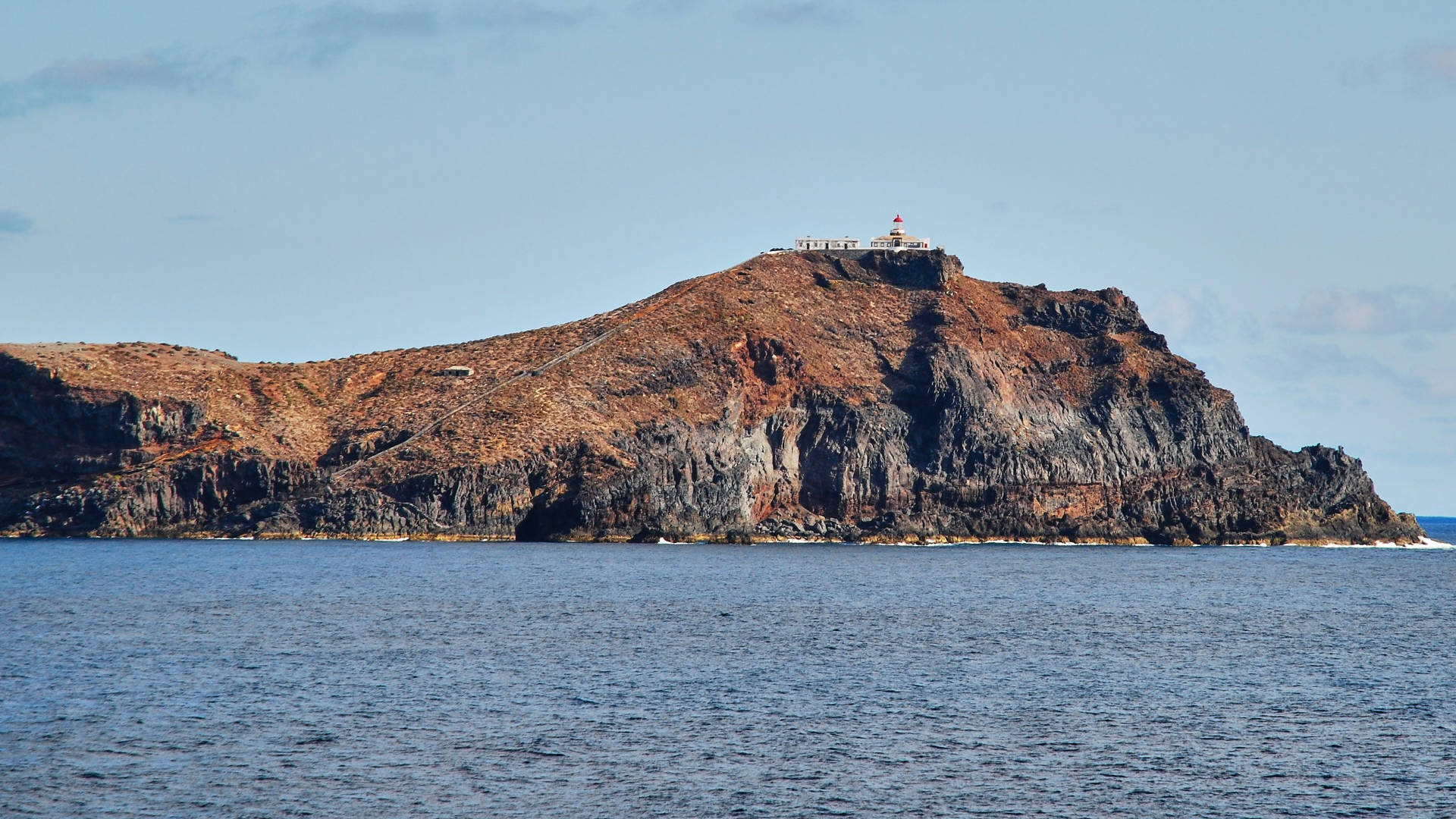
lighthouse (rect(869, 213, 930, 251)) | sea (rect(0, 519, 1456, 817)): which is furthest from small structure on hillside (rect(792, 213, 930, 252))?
sea (rect(0, 519, 1456, 817))

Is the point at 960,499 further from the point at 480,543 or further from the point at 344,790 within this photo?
the point at 344,790

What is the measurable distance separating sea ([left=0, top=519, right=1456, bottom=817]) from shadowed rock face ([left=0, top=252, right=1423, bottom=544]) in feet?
123

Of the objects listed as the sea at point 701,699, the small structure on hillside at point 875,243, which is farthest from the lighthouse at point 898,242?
the sea at point 701,699

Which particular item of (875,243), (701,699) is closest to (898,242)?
(875,243)

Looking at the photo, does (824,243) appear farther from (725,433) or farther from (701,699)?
(701,699)

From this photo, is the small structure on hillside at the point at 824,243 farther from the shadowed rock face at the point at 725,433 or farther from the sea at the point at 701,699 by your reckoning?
the sea at the point at 701,699

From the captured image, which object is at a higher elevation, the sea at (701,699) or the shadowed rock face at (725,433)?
the shadowed rock face at (725,433)

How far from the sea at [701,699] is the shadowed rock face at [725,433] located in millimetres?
37463

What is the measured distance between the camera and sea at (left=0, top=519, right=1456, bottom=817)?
1204 inches

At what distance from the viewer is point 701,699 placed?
41.1m

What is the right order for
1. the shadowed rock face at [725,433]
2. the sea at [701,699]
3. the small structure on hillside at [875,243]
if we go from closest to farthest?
the sea at [701,699] < the shadowed rock face at [725,433] < the small structure on hillside at [875,243]

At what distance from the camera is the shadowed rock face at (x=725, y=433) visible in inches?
4537

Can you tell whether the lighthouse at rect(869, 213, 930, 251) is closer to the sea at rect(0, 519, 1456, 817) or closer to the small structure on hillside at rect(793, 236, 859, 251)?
the small structure on hillside at rect(793, 236, 859, 251)

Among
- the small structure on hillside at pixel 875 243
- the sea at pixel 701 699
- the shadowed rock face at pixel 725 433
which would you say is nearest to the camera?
the sea at pixel 701 699
